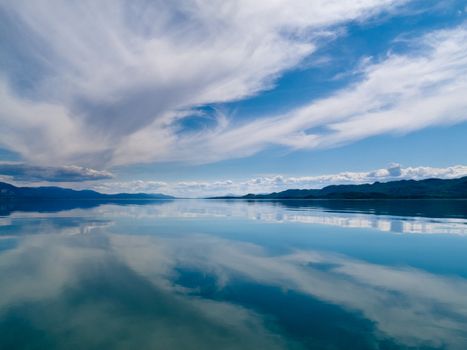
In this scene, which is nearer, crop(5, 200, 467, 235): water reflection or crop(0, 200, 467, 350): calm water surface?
crop(0, 200, 467, 350): calm water surface

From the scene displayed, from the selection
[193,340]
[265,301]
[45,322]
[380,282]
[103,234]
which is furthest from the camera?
[103,234]

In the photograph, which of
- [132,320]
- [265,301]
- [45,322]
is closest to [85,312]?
[45,322]

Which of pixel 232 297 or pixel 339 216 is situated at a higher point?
pixel 339 216

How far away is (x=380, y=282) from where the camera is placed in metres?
14.3

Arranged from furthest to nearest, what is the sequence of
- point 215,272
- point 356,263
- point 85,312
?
point 356,263 < point 215,272 < point 85,312

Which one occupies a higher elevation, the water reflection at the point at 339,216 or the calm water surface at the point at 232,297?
the water reflection at the point at 339,216

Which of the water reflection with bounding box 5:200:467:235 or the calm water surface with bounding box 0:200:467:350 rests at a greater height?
the water reflection with bounding box 5:200:467:235

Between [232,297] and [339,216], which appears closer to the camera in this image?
[232,297]

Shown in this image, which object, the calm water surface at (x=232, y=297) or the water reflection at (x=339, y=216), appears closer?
the calm water surface at (x=232, y=297)

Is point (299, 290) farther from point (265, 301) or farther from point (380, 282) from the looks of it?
point (380, 282)

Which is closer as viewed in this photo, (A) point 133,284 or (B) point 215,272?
(A) point 133,284

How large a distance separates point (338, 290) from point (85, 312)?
10.4 meters

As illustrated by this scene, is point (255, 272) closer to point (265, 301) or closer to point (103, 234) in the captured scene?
point (265, 301)

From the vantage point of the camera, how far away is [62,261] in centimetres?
1833
